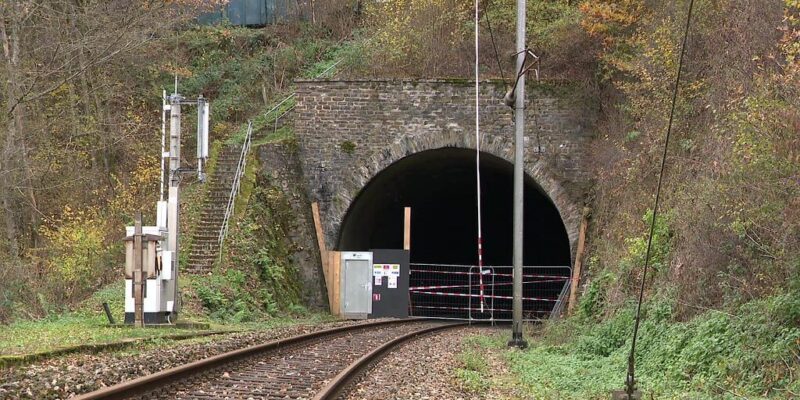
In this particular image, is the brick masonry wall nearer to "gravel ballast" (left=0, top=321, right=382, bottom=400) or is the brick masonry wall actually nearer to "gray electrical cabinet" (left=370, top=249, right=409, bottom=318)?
"gray electrical cabinet" (left=370, top=249, right=409, bottom=318)

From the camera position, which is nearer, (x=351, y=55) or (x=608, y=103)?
(x=608, y=103)

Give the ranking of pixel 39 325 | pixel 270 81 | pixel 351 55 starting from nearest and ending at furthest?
pixel 39 325 < pixel 351 55 < pixel 270 81

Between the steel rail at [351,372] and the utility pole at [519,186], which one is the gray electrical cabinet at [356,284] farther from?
the utility pole at [519,186]

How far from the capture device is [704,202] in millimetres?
11102

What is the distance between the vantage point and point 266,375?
8680 millimetres

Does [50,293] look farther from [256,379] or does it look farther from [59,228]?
[256,379]

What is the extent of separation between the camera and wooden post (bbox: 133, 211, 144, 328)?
1334 cm

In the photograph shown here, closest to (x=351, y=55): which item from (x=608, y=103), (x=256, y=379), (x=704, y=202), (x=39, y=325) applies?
(x=608, y=103)

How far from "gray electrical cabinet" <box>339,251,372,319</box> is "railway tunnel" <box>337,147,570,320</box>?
2.74 ft

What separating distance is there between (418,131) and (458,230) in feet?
35.5

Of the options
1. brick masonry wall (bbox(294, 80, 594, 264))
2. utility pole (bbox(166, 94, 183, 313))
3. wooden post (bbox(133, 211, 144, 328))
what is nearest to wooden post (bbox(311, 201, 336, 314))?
brick masonry wall (bbox(294, 80, 594, 264))

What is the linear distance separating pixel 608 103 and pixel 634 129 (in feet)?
8.52

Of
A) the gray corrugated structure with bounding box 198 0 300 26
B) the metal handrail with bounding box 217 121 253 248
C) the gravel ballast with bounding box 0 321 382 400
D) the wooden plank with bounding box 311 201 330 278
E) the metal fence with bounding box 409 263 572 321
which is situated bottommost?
the metal fence with bounding box 409 263 572 321

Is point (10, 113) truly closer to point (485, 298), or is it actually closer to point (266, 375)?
point (266, 375)
